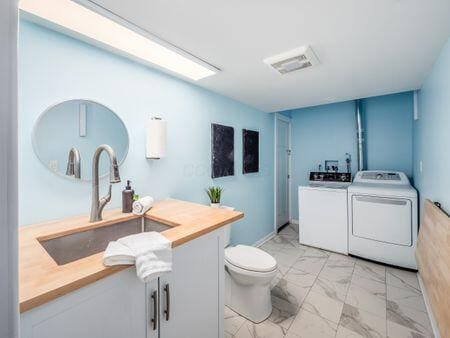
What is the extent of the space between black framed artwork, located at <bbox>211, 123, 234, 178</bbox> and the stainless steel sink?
3.61 feet

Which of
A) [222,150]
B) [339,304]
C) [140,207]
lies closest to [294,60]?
[222,150]

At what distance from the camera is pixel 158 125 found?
5.39 ft

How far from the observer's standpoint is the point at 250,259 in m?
1.81

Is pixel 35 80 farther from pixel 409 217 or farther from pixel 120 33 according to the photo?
pixel 409 217

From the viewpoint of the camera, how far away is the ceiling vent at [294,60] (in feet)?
4.93

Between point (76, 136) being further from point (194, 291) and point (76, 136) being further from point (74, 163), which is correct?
point (194, 291)

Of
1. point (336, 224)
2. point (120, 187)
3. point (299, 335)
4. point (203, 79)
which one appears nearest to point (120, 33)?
point (203, 79)

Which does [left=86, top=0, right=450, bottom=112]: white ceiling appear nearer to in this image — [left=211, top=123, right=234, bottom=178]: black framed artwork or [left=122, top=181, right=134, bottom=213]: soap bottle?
[left=211, top=123, right=234, bottom=178]: black framed artwork

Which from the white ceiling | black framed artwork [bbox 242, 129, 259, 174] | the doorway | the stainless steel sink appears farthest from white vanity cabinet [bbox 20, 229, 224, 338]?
the doorway

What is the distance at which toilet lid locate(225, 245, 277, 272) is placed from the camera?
169 centimetres

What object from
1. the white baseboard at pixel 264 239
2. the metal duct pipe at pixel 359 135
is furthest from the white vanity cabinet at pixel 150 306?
the metal duct pipe at pixel 359 135

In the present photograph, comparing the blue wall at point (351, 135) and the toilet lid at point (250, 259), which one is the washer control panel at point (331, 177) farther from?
the toilet lid at point (250, 259)

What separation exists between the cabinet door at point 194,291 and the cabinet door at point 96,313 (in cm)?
14

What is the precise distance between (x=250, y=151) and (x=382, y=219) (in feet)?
6.17
